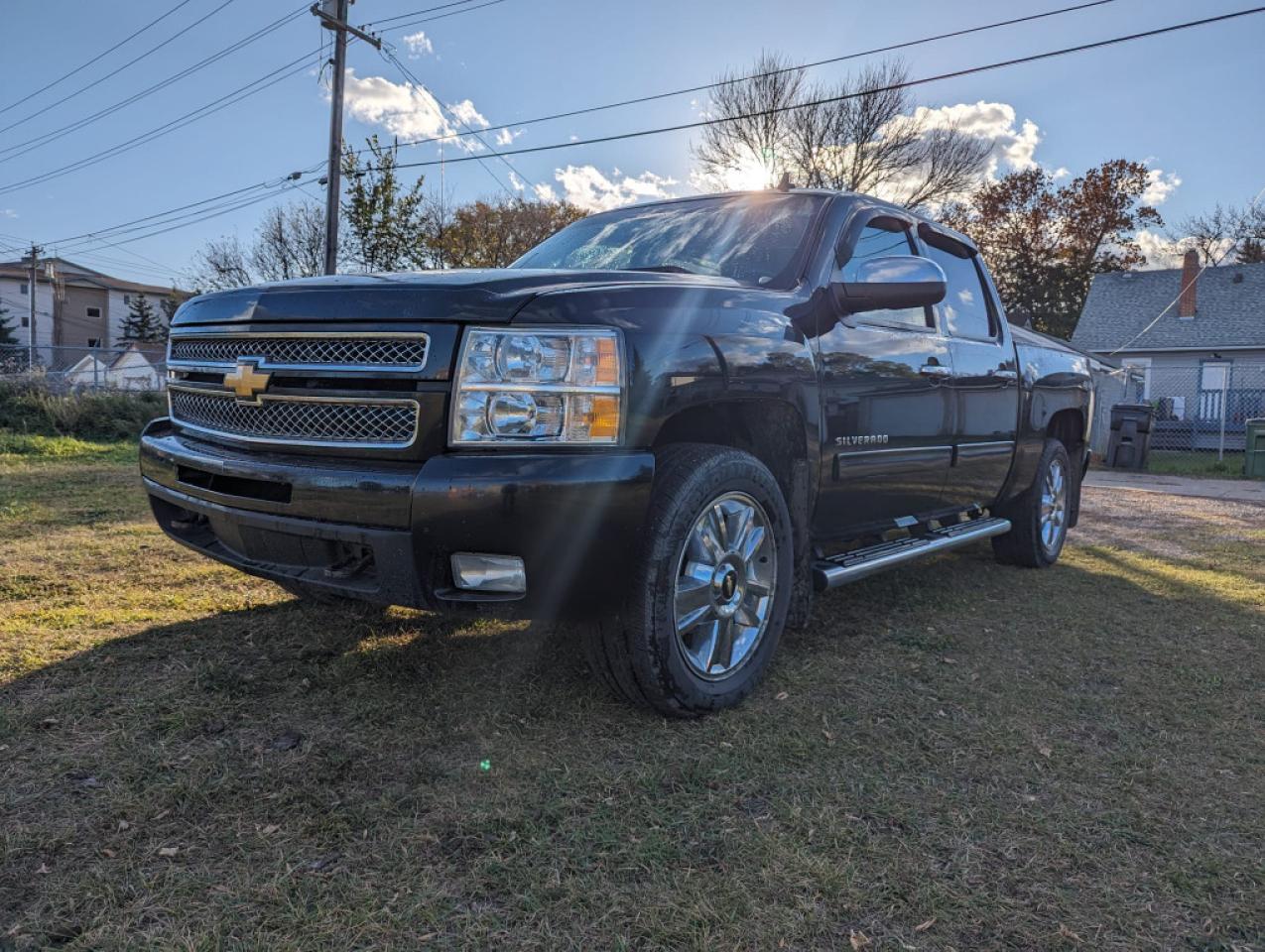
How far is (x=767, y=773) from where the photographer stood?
2.50 m

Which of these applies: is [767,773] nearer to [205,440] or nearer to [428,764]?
[428,764]

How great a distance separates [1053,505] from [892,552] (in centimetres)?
260

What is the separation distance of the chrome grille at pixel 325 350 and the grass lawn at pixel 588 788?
1.12 meters

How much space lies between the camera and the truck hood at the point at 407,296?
242 cm

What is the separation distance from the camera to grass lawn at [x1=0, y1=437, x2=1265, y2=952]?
1816 mm

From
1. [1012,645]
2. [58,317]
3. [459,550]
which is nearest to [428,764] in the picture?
[459,550]

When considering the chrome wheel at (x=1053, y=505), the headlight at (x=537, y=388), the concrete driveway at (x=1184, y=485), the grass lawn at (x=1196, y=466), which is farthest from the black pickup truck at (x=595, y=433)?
the grass lawn at (x=1196, y=466)

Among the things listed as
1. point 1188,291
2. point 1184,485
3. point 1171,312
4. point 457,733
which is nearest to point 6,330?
point 1171,312

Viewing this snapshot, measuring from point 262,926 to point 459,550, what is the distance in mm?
968

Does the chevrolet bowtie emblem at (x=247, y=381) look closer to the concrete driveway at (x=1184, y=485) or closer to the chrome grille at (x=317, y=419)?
the chrome grille at (x=317, y=419)

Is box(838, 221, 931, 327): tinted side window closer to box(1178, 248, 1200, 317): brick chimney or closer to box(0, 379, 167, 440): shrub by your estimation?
box(0, 379, 167, 440): shrub

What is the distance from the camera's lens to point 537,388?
238 cm

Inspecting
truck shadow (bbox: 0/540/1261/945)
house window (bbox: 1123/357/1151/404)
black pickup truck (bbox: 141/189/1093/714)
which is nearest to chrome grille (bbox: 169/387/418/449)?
black pickup truck (bbox: 141/189/1093/714)

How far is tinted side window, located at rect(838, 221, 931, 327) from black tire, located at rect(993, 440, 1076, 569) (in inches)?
73.3
